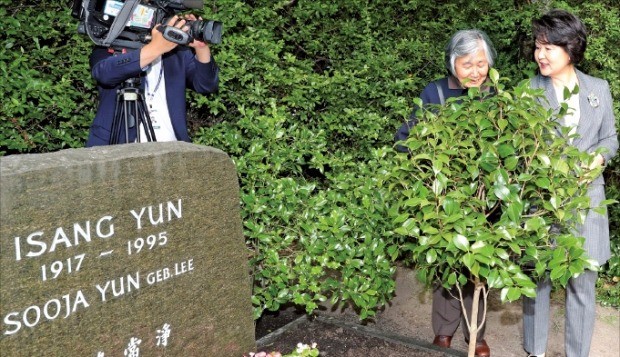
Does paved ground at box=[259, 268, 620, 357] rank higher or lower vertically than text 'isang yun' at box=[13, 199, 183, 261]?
lower

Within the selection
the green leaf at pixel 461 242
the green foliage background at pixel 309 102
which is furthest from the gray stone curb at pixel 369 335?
the green leaf at pixel 461 242

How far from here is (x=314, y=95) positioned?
5422mm

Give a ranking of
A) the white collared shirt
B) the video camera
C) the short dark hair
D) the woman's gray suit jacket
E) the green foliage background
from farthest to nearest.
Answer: the green foliage background, the woman's gray suit jacket, the short dark hair, the white collared shirt, the video camera

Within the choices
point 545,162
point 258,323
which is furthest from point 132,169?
point 258,323

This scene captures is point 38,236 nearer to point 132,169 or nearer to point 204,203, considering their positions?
point 132,169

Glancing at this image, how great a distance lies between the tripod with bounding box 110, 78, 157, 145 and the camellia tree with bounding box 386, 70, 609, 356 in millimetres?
1179

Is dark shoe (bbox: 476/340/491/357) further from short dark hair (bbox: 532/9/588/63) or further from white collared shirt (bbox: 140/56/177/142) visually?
white collared shirt (bbox: 140/56/177/142)

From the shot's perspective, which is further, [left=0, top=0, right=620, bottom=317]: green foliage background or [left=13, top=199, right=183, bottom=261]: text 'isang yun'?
[left=0, top=0, right=620, bottom=317]: green foliage background

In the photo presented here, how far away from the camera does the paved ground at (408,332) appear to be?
4.12 m

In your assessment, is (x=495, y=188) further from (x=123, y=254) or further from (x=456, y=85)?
(x=123, y=254)

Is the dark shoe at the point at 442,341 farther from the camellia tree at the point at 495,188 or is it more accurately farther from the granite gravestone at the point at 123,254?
the granite gravestone at the point at 123,254

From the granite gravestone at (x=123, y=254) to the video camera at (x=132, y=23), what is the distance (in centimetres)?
60

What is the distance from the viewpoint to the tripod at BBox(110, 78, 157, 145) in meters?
3.58

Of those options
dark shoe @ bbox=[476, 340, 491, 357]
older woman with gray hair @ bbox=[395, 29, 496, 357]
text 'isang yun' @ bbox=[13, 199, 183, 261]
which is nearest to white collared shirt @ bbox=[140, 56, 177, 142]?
text 'isang yun' @ bbox=[13, 199, 183, 261]
